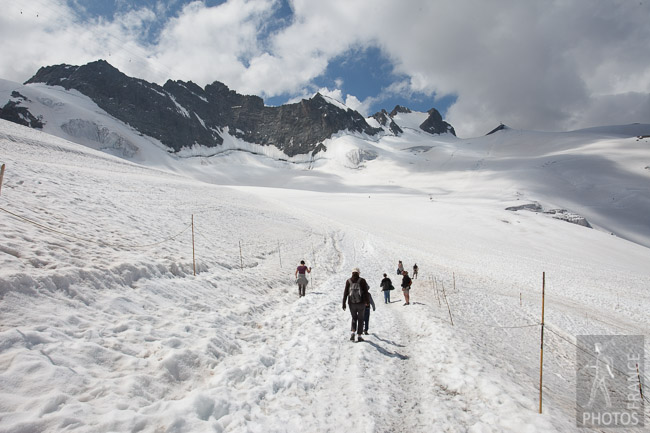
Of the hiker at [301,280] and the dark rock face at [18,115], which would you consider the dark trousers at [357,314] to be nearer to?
the hiker at [301,280]

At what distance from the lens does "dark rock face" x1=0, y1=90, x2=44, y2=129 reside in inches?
4643

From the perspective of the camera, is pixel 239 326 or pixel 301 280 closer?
pixel 239 326

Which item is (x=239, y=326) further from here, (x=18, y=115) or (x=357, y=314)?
(x=18, y=115)

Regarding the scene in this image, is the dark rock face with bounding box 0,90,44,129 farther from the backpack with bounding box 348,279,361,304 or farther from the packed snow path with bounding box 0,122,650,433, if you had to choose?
the backpack with bounding box 348,279,361,304

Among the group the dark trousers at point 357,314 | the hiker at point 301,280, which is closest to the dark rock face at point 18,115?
the hiker at point 301,280

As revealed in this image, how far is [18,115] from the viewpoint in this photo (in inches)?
4727

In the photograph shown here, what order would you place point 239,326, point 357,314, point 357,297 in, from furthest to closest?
point 239,326
point 357,314
point 357,297

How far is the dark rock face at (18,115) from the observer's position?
118m

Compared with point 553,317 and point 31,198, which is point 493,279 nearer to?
point 553,317

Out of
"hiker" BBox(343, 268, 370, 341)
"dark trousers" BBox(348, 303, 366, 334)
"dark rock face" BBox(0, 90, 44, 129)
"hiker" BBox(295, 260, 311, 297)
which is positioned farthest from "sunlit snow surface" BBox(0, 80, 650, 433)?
"dark rock face" BBox(0, 90, 44, 129)

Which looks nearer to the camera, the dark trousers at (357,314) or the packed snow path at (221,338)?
the packed snow path at (221,338)

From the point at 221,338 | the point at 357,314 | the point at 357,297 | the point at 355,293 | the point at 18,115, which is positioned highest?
the point at 18,115

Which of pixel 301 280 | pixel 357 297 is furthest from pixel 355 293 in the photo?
pixel 301 280

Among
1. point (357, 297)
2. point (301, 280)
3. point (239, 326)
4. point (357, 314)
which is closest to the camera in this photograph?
point (357, 297)
